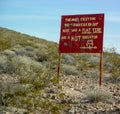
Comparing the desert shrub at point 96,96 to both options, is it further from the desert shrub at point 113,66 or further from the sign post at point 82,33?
the desert shrub at point 113,66

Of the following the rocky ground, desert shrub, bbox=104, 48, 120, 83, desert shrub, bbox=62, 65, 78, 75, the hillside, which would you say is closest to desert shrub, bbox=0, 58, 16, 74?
the hillside

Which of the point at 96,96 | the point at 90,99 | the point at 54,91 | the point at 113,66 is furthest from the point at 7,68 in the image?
the point at 113,66

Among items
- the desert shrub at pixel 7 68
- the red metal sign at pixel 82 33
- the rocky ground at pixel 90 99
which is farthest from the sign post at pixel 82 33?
the desert shrub at pixel 7 68

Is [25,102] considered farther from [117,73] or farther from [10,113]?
[117,73]

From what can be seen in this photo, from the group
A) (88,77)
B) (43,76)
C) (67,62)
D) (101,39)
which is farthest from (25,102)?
(67,62)

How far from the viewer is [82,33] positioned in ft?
49.5

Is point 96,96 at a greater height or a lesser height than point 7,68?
lesser

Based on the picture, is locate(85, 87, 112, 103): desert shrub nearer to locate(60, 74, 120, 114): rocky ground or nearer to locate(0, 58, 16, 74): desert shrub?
locate(60, 74, 120, 114): rocky ground

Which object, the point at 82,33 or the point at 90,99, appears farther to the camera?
the point at 82,33


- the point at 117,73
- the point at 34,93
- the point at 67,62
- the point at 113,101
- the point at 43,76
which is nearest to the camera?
the point at 34,93

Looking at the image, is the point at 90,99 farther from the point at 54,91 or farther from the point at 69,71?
the point at 69,71

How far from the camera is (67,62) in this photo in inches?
825

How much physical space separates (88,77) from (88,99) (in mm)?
4918

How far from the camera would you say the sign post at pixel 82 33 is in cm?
1484
